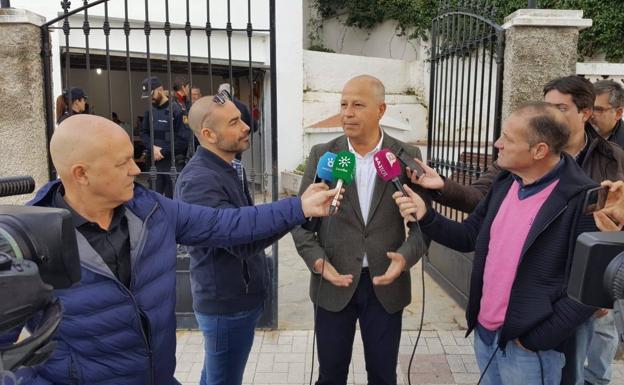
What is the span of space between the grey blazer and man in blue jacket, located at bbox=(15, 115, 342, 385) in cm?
93

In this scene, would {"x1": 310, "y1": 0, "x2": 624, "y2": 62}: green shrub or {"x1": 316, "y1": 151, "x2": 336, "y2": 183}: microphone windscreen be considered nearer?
{"x1": 316, "y1": 151, "x2": 336, "y2": 183}: microphone windscreen

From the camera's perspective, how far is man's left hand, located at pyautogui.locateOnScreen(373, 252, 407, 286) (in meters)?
2.43

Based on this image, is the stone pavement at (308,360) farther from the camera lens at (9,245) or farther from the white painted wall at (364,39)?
the white painted wall at (364,39)

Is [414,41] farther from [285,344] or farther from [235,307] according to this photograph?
[235,307]

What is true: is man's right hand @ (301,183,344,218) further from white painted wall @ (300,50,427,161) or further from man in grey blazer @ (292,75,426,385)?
white painted wall @ (300,50,427,161)

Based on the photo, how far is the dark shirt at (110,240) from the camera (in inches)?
67.2

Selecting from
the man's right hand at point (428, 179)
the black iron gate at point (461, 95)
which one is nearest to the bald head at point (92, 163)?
the man's right hand at point (428, 179)

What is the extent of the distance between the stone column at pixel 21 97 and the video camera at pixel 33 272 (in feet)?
9.63

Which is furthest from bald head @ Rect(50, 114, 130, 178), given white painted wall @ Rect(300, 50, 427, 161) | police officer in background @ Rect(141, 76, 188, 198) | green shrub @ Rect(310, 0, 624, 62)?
green shrub @ Rect(310, 0, 624, 62)

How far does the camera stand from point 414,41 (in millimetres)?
14148

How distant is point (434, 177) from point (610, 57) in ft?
37.1

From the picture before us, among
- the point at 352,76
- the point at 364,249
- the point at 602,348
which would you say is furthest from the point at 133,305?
the point at 352,76

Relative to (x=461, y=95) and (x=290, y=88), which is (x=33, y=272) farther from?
(x=290, y=88)

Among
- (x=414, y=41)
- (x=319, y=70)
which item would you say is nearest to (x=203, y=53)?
(x=319, y=70)
